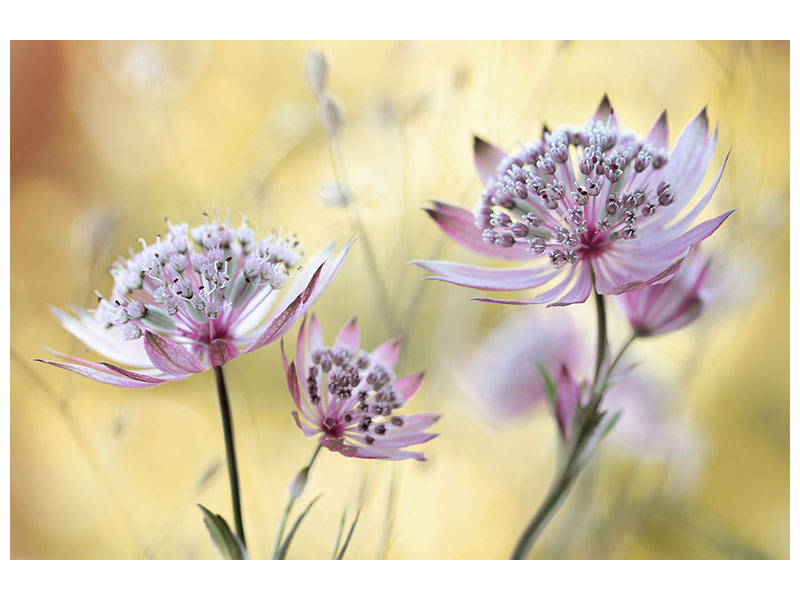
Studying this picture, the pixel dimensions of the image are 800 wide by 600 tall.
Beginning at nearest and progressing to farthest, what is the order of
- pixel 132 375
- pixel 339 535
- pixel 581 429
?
pixel 132 375 → pixel 581 429 → pixel 339 535

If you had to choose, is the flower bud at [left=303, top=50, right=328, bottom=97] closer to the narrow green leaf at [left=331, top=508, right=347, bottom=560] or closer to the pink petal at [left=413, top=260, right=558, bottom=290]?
the pink petal at [left=413, top=260, right=558, bottom=290]

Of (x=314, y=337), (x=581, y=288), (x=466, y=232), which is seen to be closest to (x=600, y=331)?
(x=581, y=288)

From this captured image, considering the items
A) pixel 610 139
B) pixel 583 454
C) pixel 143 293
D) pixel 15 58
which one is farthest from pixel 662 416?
pixel 15 58

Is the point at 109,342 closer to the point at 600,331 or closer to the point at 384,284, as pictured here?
the point at 384,284

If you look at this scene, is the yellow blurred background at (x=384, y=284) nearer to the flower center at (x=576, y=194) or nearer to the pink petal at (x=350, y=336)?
the pink petal at (x=350, y=336)

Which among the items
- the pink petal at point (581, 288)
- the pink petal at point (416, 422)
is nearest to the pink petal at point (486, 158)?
the pink petal at point (581, 288)
